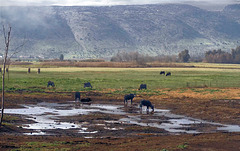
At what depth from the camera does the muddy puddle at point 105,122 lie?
2155cm

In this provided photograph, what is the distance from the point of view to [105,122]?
24.4 metres

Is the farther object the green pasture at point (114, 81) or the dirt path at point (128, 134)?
the green pasture at point (114, 81)

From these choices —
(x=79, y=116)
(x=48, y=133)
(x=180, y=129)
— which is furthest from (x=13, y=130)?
(x=180, y=129)

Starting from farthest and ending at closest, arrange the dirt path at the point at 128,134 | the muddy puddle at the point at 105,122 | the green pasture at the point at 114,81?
the green pasture at the point at 114,81 → the muddy puddle at the point at 105,122 → the dirt path at the point at 128,134

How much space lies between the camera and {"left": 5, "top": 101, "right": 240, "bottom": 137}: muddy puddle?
21547 millimetres

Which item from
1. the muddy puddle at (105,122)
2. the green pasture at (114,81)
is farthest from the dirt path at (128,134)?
the green pasture at (114,81)

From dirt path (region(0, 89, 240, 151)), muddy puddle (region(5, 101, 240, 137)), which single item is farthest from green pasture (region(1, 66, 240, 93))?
muddy puddle (region(5, 101, 240, 137))

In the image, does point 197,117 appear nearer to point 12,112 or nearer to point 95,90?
point 12,112

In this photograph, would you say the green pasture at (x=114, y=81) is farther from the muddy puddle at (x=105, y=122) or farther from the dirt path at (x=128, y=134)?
the muddy puddle at (x=105, y=122)

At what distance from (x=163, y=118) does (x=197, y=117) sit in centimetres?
215

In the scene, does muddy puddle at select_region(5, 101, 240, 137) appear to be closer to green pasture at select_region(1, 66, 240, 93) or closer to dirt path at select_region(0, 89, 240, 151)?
dirt path at select_region(0, 89, 240, 151)

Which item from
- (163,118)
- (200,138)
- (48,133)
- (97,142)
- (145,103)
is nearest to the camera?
(97,142)

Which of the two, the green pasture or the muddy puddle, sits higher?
the green pasture

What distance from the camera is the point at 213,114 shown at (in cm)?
2805
